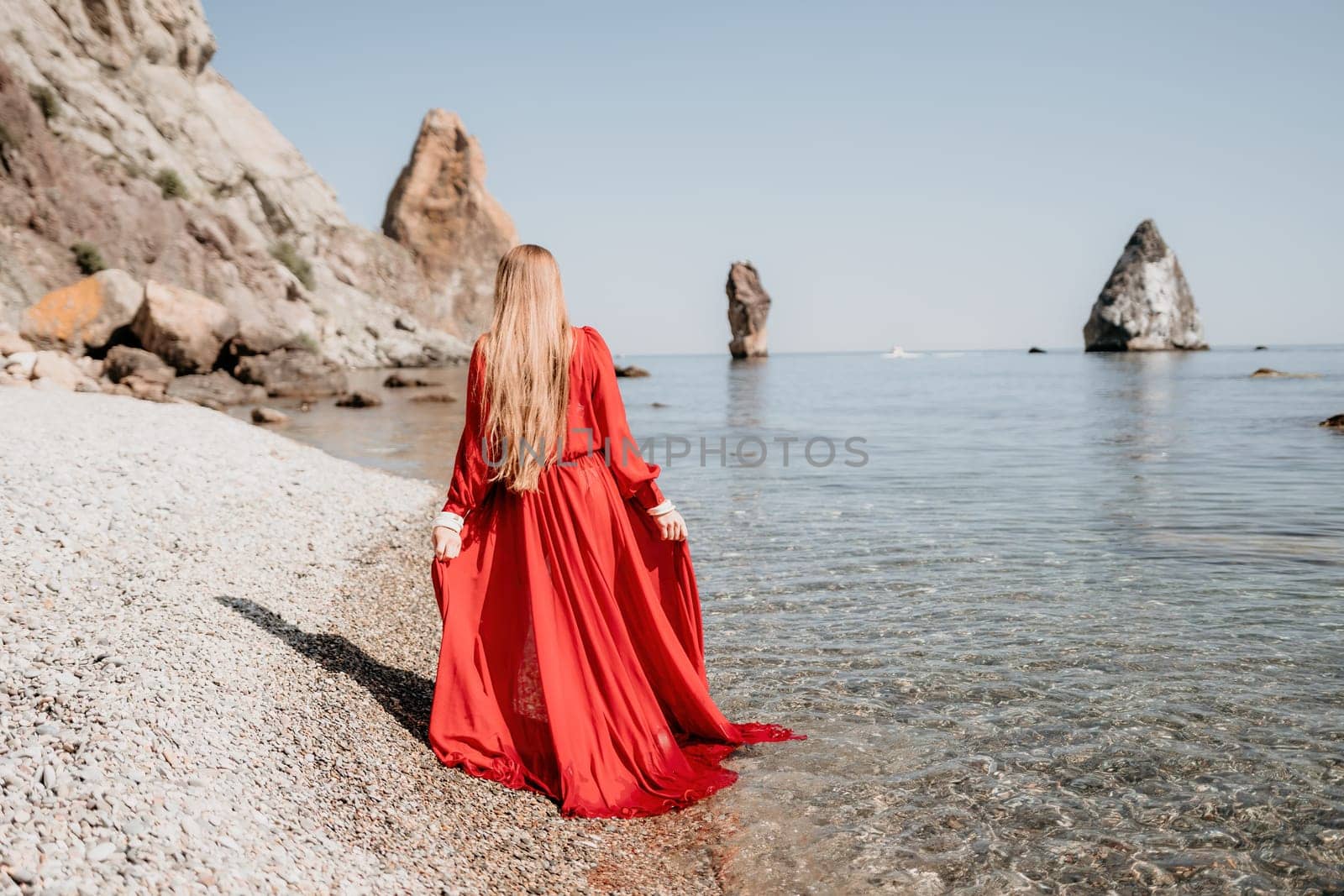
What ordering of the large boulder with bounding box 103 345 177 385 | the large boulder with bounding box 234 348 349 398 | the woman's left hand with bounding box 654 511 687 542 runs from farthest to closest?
the large boulder with bounding box 234 348 349 398
the large boulder with bounding box 103 345 177 385
the woman's left hand with bounding box 654 511 687 542

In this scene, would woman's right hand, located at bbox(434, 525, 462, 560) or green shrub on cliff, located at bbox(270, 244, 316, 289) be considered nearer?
woman's right hand, located at bbox(434, 525, 462, 560)

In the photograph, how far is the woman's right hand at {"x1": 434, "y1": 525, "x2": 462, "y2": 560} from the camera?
13.3 ft

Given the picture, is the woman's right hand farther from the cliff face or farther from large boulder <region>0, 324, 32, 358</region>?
the cliff face

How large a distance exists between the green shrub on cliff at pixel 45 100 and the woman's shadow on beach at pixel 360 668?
45682mm

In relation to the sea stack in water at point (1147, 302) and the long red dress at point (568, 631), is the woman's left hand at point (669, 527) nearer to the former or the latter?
the long red dress at point (568, 631)

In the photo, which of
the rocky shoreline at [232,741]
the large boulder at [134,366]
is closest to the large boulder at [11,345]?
the large boulder at [134,366]

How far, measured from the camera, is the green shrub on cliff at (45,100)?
40.7 meters

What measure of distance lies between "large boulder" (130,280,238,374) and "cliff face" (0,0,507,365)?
163 cm

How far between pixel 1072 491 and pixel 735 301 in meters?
80.8

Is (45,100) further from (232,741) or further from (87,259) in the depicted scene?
(232,741)

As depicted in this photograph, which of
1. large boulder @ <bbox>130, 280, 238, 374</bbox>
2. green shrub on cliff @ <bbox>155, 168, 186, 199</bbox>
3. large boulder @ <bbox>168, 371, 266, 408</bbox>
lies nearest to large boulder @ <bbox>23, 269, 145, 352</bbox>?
large boulder @ <bbox>130, 280, 238, 374</bbox>

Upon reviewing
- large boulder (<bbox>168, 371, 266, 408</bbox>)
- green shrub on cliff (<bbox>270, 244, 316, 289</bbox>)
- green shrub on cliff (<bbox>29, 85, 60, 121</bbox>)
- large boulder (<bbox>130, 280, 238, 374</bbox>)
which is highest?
green shrub on cliff (<bbox>29, 85, 60, 121</bbox>)

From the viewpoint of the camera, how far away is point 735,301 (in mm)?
92812

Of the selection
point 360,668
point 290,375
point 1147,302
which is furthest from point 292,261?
point 1147,302
